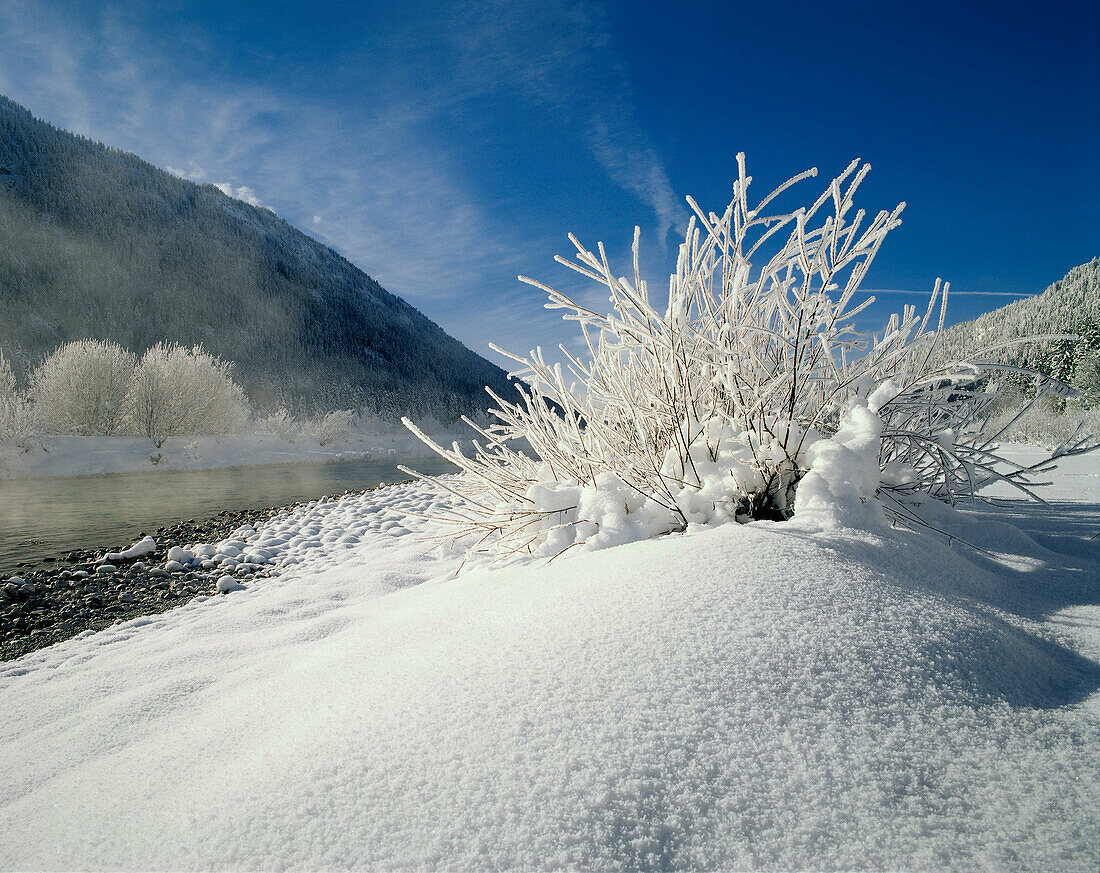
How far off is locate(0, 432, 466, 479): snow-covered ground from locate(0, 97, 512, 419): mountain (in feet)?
105

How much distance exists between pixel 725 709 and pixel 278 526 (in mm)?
6067

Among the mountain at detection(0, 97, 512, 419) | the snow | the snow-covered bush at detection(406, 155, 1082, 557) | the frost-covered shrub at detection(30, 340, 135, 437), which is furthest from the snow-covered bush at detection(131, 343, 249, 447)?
the mountain at detection(0, 97, 512, 419)

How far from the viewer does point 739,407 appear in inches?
61.6

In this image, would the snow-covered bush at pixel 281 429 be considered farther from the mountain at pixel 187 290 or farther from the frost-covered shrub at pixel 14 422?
the mountain at pixel 187 290

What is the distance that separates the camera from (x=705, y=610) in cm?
90

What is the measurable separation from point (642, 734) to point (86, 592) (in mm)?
4466

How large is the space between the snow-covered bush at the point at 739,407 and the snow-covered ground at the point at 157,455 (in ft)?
55.3

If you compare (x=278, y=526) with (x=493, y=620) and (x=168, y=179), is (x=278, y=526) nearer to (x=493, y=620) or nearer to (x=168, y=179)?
(x=493, y=620)

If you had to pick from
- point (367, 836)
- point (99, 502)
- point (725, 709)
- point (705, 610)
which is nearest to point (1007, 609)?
point (705, 610)

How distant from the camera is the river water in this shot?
5.33 meters

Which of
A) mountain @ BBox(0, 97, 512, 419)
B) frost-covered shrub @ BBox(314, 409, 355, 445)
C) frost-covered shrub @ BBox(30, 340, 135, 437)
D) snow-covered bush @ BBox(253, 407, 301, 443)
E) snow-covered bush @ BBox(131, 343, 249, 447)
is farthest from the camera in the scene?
mountain @ BBox(0, 97, 512, 419)

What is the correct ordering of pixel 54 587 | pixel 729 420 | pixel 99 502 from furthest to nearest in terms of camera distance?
pixel 99 502 → pixel 54 587 → pixel 729 420

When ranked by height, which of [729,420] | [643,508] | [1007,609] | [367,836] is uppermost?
[729,420]

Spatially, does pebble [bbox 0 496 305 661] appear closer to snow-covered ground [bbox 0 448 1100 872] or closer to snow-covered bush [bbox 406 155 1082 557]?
snow-covered ground [bbox 0 448 1100 872]
